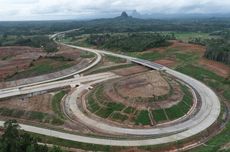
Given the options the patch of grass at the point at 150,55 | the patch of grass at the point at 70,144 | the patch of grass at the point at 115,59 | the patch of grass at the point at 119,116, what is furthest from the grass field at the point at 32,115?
the patch of grass at the point at 150,55

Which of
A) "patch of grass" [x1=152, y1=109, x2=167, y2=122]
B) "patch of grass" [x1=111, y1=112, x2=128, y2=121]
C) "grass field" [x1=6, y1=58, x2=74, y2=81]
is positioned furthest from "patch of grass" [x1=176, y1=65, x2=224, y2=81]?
"grass field" [x1=6, y1=58, x2=74, y2=81]

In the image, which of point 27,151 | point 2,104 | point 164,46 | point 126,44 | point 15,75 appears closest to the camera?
point 27,151

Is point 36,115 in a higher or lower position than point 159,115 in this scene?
lower

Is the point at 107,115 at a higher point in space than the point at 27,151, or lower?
lower

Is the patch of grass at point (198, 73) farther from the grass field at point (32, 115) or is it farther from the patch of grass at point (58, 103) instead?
the grass field at point (32, 115)

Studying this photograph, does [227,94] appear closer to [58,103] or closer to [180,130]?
[180,130]

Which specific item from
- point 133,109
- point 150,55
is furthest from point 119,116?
point 150,55

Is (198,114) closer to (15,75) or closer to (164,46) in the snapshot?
(15,75)

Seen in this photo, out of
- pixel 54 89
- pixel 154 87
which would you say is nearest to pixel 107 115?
pixel 154 87
